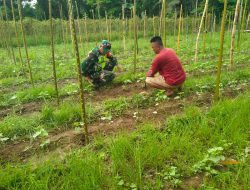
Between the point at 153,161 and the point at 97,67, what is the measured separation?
11.5 ft

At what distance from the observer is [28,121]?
404 centimetres

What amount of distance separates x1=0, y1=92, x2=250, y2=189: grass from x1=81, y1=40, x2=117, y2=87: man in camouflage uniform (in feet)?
8.31

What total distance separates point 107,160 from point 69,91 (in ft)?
9.72

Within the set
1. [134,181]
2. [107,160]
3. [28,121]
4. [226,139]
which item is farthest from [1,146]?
[226,139]

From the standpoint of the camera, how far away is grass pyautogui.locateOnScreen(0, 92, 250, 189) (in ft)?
8.27

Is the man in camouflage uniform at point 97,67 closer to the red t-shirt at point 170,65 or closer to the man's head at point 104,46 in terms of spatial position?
the man's head at point 104,46

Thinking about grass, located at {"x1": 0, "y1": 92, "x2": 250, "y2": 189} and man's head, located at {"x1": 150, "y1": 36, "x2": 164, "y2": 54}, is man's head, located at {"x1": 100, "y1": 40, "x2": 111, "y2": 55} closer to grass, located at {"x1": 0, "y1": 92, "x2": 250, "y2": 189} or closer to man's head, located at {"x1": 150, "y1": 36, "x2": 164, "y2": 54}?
man's head, located at {"x1": 150, "y1": 36, "x2": 164, "y2": 54}

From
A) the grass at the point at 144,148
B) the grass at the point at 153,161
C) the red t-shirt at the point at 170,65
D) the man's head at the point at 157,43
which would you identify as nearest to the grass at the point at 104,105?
the grass at the point at 144,148

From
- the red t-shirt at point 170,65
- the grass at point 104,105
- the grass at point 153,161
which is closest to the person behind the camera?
the grass at point 153,161

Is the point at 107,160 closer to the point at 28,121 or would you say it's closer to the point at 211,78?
the point at 28,121

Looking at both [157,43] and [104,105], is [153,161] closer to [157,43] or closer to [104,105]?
[104,105]

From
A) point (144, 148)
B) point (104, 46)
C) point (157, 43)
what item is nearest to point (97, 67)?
point (104, 46)

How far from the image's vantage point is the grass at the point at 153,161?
99.2 inches

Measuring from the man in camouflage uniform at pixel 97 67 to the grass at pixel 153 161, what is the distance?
253cm
